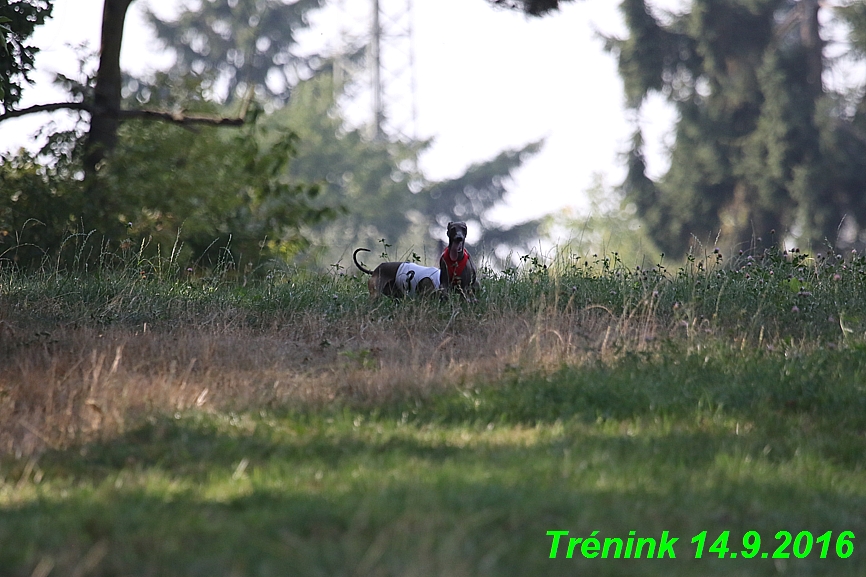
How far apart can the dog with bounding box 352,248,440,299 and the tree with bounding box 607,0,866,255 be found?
2281cm

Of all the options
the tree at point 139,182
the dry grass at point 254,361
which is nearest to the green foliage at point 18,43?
the tree at point 139,182

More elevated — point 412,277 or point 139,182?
point 139,182

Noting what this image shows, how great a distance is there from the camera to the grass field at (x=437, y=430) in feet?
11.8

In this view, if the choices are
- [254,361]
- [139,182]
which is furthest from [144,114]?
[254,361]

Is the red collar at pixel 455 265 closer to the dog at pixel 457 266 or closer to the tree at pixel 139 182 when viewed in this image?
the dog at pixel 457 266

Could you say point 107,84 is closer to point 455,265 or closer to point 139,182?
point 139,182

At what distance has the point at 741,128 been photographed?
109 feet

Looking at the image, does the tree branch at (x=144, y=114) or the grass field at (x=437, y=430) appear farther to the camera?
the tree branch at (x=144, y=114)

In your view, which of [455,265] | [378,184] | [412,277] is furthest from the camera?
[378,184]

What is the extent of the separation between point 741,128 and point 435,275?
26786 mm

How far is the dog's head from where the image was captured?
30.0 ft

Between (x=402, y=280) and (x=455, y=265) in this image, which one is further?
(x=402, y=280)

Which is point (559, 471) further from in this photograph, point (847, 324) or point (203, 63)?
point (203, 63)

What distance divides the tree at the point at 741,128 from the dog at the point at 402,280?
74.8 ft
